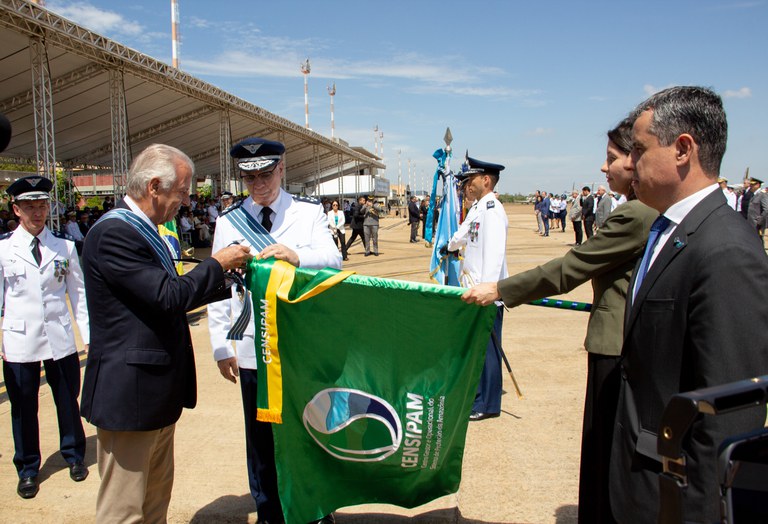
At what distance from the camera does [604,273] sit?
2.56 meters

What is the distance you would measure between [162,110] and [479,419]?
20630mm

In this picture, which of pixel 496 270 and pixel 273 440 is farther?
pixel 496 270

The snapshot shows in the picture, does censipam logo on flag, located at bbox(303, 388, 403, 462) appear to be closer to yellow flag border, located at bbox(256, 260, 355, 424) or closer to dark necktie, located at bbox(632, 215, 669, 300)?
yellow flag border, located at bbox(256, 260, 355, 424)

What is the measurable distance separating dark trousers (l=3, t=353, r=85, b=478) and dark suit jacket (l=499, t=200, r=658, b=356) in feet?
10.3

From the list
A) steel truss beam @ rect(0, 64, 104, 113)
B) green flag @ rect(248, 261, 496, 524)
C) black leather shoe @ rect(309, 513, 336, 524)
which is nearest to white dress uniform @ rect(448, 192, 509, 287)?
green flag @ rect(248, 261, 496, 524)

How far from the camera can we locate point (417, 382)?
269cm

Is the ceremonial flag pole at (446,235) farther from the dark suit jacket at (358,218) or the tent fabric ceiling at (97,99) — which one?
the dark suit jacket at (358,218)

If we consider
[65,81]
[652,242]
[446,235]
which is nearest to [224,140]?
[65,81]

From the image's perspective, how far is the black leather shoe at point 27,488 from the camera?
361 centimetres

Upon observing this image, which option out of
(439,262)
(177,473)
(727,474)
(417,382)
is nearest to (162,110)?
(439,262)

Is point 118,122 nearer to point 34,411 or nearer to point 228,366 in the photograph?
point 34,411

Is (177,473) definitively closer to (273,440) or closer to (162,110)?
(273,440)

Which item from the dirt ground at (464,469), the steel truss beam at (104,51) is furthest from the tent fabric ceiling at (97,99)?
the dirt ground at (464,469)

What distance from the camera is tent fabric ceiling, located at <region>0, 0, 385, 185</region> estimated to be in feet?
39.5
